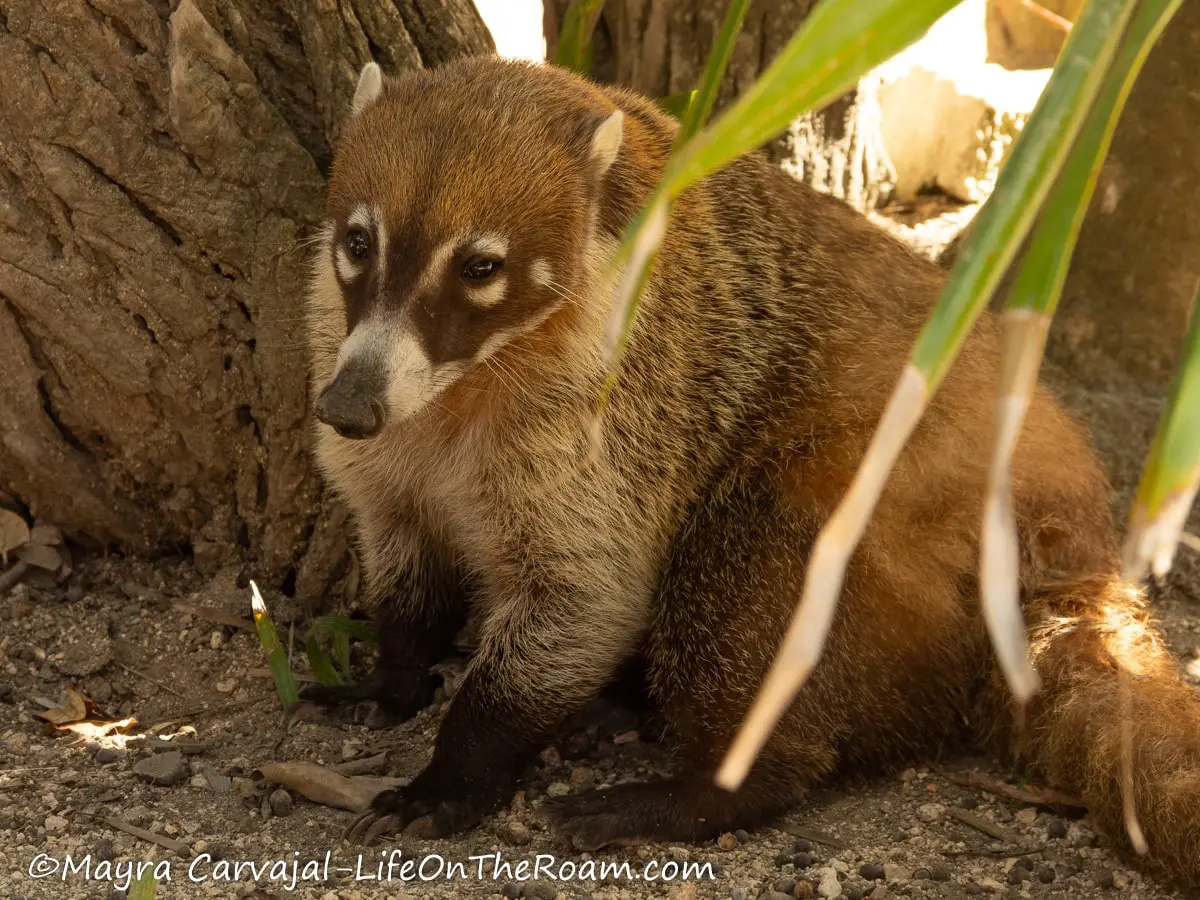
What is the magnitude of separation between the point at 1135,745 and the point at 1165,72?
10.4 ft

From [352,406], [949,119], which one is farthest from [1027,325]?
[949,119]

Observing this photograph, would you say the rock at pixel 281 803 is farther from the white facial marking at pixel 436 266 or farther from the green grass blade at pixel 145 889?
the white facial marking at pixel 436 266

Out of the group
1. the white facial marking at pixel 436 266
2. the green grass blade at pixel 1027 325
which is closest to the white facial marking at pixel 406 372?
the white facial marking at pixel 436 266

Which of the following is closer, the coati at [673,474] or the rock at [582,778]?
the coati at [673,474]

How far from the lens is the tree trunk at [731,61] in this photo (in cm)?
557

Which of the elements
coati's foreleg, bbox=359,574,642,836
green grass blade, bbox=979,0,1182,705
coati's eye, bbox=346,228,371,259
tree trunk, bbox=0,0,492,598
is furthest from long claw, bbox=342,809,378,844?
green grass blade, bbox=979,0,1182,705

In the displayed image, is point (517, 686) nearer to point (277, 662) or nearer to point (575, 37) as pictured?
point (277, 662)

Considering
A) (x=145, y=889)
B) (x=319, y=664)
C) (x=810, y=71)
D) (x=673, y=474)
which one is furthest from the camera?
(x=319, y=664)

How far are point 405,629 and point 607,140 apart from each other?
1.92m

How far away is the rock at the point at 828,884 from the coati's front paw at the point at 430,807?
40.4 inches

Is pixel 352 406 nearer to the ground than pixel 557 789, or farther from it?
farther from it

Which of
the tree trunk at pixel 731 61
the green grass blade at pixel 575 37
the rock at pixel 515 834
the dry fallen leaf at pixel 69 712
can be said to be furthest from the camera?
the tree trunk at pixel 731 61

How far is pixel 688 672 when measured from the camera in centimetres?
410

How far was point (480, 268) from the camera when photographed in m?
3.60
